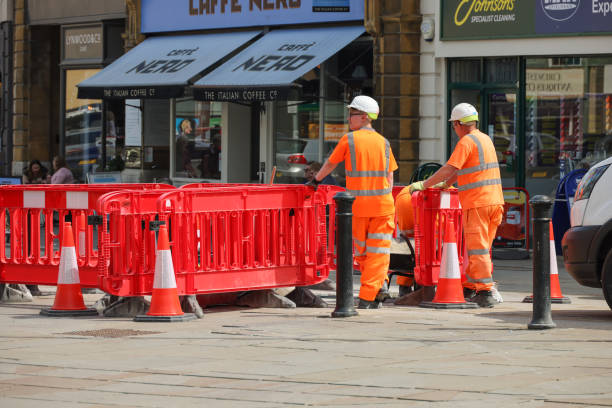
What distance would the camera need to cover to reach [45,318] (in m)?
11.2

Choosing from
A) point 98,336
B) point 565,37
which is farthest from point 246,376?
point 565,37

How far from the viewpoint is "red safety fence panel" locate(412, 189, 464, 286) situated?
11828 millimetres

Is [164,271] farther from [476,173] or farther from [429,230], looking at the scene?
[476,173]

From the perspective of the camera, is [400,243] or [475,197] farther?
[400,243]

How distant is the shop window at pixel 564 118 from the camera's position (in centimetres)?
1898

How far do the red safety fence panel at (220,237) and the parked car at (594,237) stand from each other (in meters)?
2.32

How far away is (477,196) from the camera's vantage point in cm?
1148

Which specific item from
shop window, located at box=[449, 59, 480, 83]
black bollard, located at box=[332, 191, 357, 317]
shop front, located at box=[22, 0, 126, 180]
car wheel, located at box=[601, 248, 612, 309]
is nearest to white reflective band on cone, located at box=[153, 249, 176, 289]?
black bollard, located at box=[332, 191, 357, 317]

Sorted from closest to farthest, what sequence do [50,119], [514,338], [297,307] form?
1. [514,338]
2. [297,307]
3. [50,119]

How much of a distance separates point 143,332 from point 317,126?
1216cm

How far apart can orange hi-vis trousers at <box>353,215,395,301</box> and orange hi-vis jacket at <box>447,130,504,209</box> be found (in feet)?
2.42

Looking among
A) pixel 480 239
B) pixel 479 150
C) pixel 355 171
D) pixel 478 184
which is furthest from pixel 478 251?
pixel 355 171

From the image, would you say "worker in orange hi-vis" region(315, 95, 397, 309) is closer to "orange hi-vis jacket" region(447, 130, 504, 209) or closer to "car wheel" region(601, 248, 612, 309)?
"orange hi-vis jacket" region(447, 130, 504, 209)

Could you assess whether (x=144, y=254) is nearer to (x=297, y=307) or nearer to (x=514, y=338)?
(x=297, y=307)
